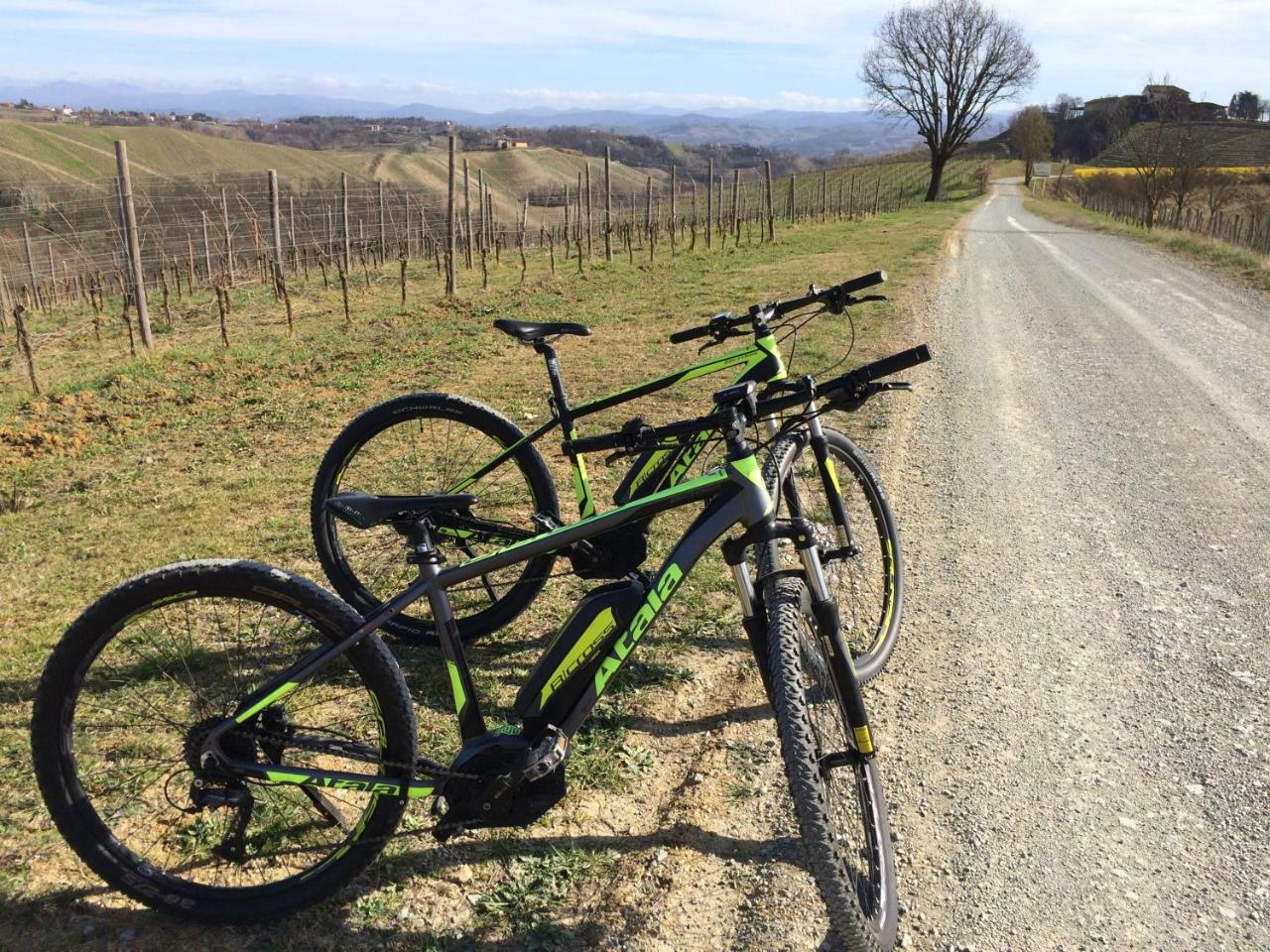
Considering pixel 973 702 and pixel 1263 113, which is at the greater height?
pixel 1263 113

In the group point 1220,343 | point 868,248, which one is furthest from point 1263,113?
point 1220,343

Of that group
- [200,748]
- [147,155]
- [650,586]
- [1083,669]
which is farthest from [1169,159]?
[147,155]

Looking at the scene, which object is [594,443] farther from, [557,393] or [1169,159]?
[1169,159]

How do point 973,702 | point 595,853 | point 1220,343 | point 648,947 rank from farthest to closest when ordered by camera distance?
point 1220,343 < point 973,702 < point 595,853 < point 648,947

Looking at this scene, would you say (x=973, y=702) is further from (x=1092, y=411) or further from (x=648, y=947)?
(x=1092, y=411)

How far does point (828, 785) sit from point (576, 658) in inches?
28.7

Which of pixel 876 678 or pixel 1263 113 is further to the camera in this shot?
pixel 1263 113

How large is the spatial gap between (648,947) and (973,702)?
1737 millimetres

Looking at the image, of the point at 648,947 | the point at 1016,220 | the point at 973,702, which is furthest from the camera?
the point at 1016,220

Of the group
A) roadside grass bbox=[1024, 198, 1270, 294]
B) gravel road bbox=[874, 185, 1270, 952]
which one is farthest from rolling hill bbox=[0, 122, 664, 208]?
gravel road bbox=[874, 185, 1270, 952]

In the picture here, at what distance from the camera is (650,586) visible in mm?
2395

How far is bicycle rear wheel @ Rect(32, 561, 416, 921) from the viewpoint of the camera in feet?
7.07

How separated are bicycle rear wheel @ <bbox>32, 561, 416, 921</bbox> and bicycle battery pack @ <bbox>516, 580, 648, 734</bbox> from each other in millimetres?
337

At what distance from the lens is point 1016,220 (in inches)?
1543
